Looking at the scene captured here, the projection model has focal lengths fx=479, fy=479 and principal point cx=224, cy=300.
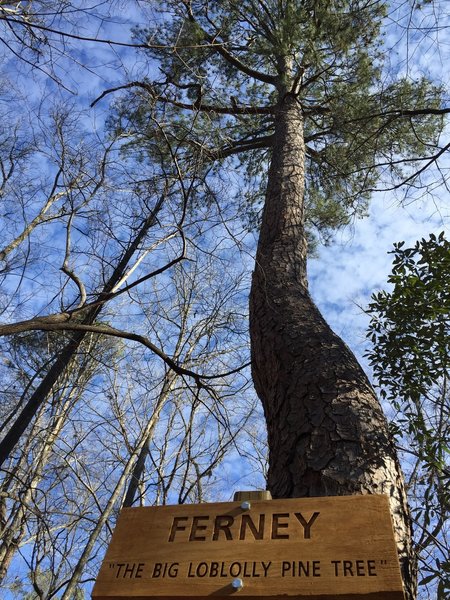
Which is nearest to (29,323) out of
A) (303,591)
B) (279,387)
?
(279,387)

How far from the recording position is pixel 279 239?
314 centimetres

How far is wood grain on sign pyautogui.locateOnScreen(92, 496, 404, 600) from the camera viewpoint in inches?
36.5

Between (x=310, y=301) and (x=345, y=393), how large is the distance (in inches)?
32.5

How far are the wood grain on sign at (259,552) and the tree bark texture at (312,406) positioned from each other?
0.41 m

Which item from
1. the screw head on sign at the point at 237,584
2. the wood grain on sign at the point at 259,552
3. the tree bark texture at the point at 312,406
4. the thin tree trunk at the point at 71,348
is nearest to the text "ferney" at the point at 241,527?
the wood grain on sign at the point at 259,552

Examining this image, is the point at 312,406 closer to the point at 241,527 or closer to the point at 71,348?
the point at 241,527

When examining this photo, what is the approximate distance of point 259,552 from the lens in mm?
1022

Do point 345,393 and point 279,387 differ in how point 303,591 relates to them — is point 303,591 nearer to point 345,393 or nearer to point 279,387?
point 345,393

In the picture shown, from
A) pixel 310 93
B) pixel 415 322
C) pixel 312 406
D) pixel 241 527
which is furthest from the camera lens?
pixel 310 93

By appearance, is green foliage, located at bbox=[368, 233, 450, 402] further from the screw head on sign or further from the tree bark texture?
the screw head on sign

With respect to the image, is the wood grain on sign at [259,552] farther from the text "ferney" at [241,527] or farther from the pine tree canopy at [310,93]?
the pine tree canopy at [310,93]

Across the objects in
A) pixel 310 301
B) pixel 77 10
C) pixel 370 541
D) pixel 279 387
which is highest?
pixel 77 10

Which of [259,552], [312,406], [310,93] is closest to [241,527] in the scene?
[259,552]

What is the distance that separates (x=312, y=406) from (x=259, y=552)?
0.79 m
